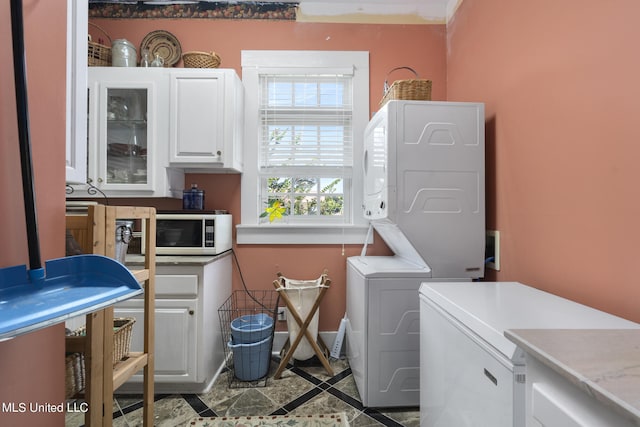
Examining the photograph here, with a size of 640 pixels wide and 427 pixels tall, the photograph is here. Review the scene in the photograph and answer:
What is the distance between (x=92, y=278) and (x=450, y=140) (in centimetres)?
180

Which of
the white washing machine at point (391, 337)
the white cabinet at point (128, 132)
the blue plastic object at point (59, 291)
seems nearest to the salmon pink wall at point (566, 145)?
the white washing machine at point (391, 337)

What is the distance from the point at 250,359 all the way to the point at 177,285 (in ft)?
2.29

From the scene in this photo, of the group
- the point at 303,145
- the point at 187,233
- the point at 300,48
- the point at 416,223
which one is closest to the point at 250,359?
the point at 187,233

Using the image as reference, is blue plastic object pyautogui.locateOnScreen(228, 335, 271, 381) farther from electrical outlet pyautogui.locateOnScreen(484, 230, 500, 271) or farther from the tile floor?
electrical outlet pyautogui.locateOnScreen(484, 230, 500, 271)

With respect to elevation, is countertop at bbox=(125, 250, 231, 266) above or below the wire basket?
above

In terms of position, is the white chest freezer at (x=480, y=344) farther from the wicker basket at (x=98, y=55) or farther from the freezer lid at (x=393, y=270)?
the wicker basket at (x=98, y=55)

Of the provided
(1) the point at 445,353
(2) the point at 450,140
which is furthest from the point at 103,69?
(1) the point at 445,353

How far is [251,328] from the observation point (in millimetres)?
2033

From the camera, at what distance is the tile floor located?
1.63 meters

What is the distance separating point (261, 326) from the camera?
6.79 feet

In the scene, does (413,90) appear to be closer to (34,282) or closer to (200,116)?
(200,116)

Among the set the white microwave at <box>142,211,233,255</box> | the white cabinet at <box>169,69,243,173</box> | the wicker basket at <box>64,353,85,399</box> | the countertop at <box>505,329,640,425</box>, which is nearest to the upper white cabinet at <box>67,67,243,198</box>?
the white cabinet at <box>169,69,243,173</box>

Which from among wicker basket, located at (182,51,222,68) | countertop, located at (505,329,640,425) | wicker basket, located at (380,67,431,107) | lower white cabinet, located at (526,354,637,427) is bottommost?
lower white cabinet, located at (526,354,637,427)

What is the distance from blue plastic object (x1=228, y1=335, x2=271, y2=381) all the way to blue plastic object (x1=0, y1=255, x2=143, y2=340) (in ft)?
4.50
